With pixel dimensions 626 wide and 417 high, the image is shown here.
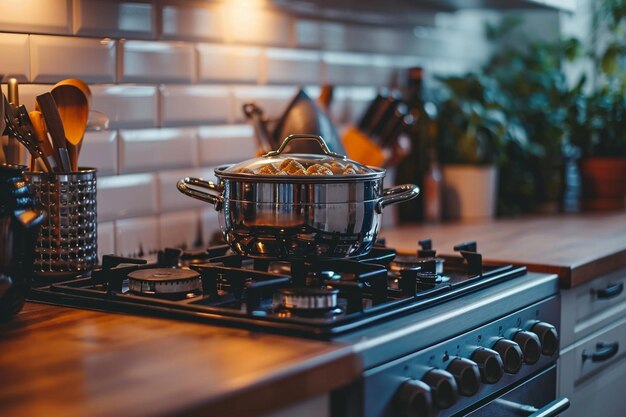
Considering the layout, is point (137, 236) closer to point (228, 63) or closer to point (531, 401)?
point (228, 63)

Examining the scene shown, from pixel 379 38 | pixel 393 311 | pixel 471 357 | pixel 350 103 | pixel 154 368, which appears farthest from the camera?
pixel 379 38

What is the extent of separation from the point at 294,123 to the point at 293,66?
→ 0.28 meters

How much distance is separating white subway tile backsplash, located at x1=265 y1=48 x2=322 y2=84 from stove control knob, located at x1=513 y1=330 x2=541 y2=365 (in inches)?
37.4

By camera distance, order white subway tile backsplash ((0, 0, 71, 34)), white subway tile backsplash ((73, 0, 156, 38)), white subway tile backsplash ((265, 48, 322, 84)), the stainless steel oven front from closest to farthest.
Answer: the stainless steel oven front, white subway tile backsplash ((0, 0, 71, 34)), white subway tile backsplash ((73, 0, 156, 38)), white subway tile backsplash ((265, 48, 322, 84))

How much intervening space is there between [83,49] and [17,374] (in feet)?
2.84

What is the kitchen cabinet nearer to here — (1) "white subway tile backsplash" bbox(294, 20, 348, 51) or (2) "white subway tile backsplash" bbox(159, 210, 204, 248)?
(2) "white subway tile backsplash" bbox(159, 210, 204, 248)

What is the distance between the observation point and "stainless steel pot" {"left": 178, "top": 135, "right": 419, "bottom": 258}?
144 cm

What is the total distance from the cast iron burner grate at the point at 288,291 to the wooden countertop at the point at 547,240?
0.49ft

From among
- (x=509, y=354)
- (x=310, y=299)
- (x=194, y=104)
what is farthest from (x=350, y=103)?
(x=310, y=299)

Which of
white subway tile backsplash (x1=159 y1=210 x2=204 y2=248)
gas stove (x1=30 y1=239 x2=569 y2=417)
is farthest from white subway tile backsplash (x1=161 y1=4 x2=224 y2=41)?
gas stove (x1=30 y1=239 x2=569 y2=417)

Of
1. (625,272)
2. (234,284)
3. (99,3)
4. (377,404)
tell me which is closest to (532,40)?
(625,272)

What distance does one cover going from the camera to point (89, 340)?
47.1 inches

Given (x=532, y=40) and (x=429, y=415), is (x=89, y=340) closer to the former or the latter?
(x=429, y=415)

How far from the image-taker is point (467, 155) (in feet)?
8.82
